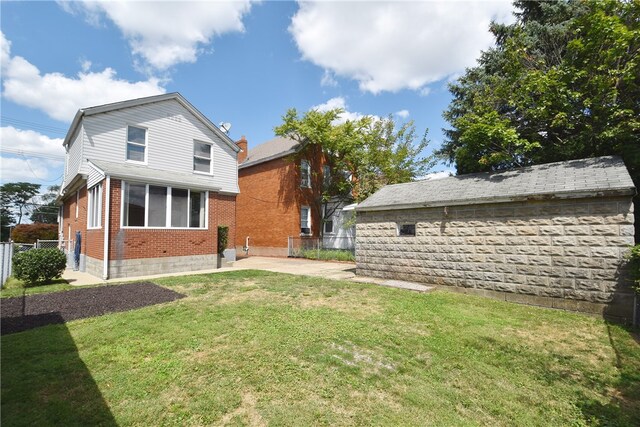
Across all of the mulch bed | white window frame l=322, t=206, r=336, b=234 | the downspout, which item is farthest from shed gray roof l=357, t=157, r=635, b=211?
white window frame l=322, t=206, r=336, b=234

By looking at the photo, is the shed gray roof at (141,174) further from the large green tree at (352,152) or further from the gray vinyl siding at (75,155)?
the large green tree at (352,152)

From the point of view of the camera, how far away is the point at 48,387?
3.58m

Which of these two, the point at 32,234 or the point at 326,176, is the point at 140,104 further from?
the point at 32,234

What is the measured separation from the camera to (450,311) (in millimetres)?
7008

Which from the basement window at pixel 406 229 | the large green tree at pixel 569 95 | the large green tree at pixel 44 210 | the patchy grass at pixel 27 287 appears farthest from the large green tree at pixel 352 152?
the large green tree at pixel 44 210

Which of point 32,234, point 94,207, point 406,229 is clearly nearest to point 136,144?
point 94,207

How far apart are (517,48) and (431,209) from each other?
819 centimetres

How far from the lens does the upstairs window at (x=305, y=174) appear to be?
Result: 23.2 metres

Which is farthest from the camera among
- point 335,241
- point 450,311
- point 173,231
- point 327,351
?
point 335,241

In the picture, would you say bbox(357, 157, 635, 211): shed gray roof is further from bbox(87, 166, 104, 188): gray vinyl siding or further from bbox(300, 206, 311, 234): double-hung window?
bbox(300, 206, 311, 234): double-hung window

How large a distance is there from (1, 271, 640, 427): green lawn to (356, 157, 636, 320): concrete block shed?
2.95 feet

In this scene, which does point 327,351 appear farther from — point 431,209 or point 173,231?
point 173,231

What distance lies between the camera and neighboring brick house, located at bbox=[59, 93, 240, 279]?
11.6 metres

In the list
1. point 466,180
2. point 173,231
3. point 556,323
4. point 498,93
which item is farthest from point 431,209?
point 173,231
